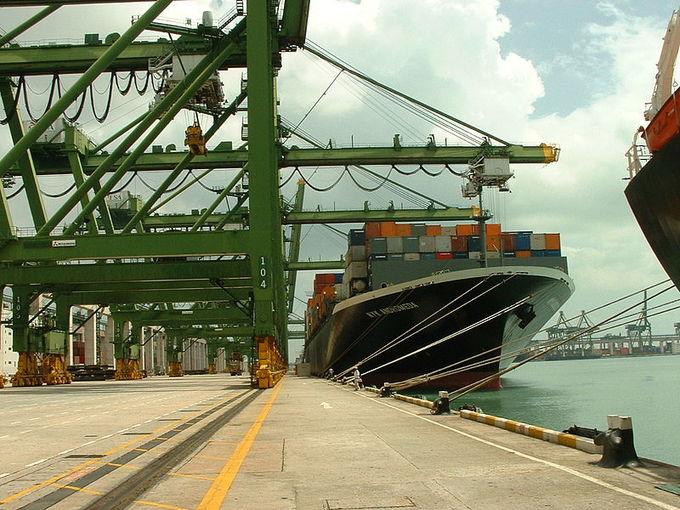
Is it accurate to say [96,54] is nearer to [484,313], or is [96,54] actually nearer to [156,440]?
[484,313]

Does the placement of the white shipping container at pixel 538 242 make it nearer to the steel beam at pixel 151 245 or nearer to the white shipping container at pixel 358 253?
the white shipping container at pixel 358 253

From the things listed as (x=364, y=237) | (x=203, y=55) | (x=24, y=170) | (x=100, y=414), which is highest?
(x=203, y=55)

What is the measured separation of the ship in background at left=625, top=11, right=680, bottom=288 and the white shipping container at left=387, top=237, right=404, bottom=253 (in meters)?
25.6

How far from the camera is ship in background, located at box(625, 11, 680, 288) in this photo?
9883 mm

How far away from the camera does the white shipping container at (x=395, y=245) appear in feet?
123

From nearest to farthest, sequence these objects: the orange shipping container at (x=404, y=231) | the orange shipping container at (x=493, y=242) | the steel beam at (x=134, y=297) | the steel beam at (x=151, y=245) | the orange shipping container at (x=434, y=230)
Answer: the steel beam at (x=151, y=245) < the orange shipping container at (x=493, y=242) < the orange shipping container at (x=434, y=230) < the orange shipping container at (x=404, y=231) < the steel beam at (x=134, y=297)

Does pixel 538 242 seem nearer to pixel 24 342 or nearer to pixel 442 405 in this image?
pixel 442 405

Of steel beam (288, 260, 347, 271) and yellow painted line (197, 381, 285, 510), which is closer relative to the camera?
yellow painted line (197, 381, 285, 510)

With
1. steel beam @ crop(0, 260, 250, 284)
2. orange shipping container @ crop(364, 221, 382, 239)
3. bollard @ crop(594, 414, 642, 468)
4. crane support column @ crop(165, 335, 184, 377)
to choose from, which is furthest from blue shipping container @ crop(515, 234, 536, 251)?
crane support column @ crop(165, 335, 184, 377)

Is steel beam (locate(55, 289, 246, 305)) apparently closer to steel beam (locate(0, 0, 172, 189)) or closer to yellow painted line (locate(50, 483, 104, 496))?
steel beam (locate(0, 0, 172, 189))

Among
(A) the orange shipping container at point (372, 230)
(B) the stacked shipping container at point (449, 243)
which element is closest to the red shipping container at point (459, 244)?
(B) the stacked shipping container at point (449, 243)

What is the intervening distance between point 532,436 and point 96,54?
92.5 feet

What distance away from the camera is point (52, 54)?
32.6 meters

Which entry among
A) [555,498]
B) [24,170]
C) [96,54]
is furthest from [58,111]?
[555,498]
